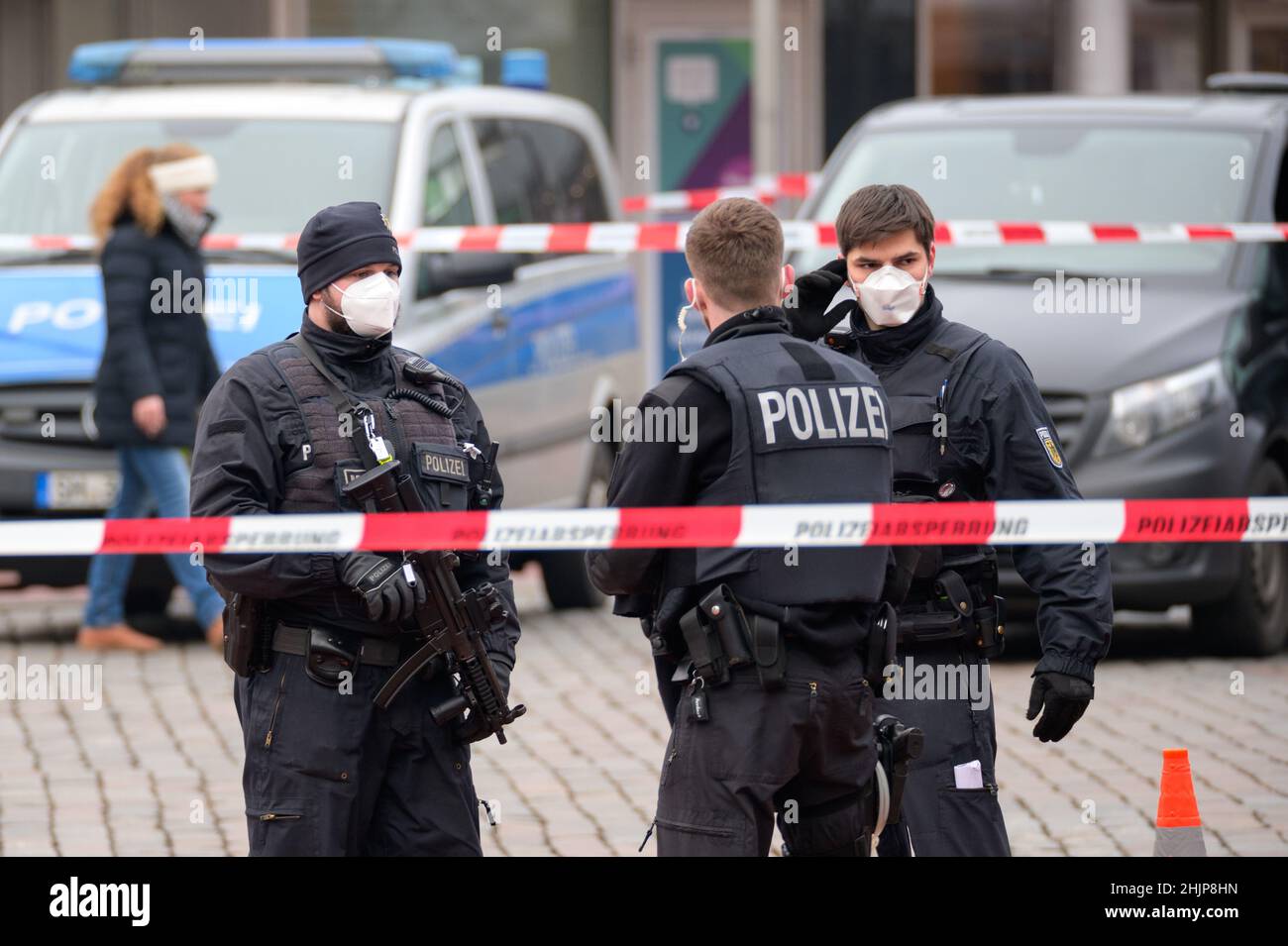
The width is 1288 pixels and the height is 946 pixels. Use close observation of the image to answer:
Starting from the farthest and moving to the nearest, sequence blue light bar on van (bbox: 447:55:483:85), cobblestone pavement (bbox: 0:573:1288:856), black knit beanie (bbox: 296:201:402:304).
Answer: blue light bar on van (bbox: 447:55:483:85) → cobblestone pavement (bbox: 0:573:1288:856) → black knit beanie (bbox: 296:201:402:304)

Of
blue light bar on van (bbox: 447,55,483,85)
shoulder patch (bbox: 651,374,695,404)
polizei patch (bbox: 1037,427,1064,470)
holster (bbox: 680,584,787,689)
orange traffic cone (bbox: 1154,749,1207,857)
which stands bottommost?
orange traffic cone (bbox: 1154,749,1207,857)

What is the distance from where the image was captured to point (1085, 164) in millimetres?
10180

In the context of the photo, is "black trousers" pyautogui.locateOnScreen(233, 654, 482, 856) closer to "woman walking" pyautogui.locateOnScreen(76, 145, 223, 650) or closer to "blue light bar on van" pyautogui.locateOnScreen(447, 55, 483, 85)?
"woman walking" pyautogui.locateOnScreen(76, 145, 223, 650)

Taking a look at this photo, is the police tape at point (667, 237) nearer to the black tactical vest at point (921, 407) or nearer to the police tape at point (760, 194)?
the police tape at point (760, 194)

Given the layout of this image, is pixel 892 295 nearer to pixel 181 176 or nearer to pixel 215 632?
pixel 181 176

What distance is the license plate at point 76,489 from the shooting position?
9.71 metres

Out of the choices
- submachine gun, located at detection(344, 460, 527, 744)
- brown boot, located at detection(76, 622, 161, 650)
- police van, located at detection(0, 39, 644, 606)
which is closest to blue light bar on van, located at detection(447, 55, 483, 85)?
police van, located at detection(0, 39, 644, 606)

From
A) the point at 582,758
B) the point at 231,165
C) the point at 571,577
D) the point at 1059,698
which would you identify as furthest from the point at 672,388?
the point at 571,577

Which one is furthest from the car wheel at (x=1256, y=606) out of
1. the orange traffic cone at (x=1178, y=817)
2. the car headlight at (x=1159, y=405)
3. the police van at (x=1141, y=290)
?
the orange traffic cone at (x=1178, y=817)

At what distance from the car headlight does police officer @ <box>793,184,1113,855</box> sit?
401 cm

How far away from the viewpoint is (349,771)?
15.4 ft

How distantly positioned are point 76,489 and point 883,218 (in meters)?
5.38

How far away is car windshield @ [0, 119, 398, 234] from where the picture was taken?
33.7 feet
